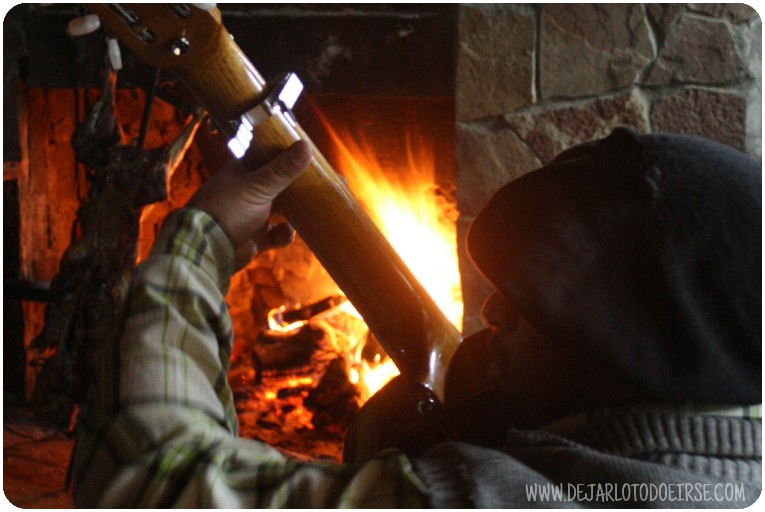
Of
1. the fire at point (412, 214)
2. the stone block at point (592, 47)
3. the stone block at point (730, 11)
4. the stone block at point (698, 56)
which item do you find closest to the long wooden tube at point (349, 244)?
the stone block at point (592, 47)

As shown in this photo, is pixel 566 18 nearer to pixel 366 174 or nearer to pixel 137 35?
pixel 366 174

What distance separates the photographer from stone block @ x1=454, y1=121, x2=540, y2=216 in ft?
5.72

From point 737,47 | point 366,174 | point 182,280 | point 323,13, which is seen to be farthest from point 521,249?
point 366,174

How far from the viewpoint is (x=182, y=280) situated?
791 mm

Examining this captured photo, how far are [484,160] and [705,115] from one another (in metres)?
0.55

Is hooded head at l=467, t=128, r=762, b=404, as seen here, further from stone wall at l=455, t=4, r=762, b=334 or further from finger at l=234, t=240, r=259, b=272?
stone wall at l=455, t=4, r=762, b=334

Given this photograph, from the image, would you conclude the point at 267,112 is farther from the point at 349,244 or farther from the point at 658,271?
the point at 658,271

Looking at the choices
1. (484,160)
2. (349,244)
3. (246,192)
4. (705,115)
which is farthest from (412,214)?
(246,192)

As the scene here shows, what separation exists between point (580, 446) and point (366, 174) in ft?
6.17

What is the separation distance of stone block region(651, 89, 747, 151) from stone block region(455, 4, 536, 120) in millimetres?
334

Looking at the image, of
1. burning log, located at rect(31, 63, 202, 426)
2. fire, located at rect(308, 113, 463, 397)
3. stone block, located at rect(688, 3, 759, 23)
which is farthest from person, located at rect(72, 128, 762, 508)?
fire, located at rect(308, 113, 463, 397)

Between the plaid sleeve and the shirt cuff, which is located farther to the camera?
the shirt cuff

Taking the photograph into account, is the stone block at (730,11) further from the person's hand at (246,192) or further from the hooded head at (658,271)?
the person's hand at (246,192)

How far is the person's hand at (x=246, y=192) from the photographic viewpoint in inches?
34.0
